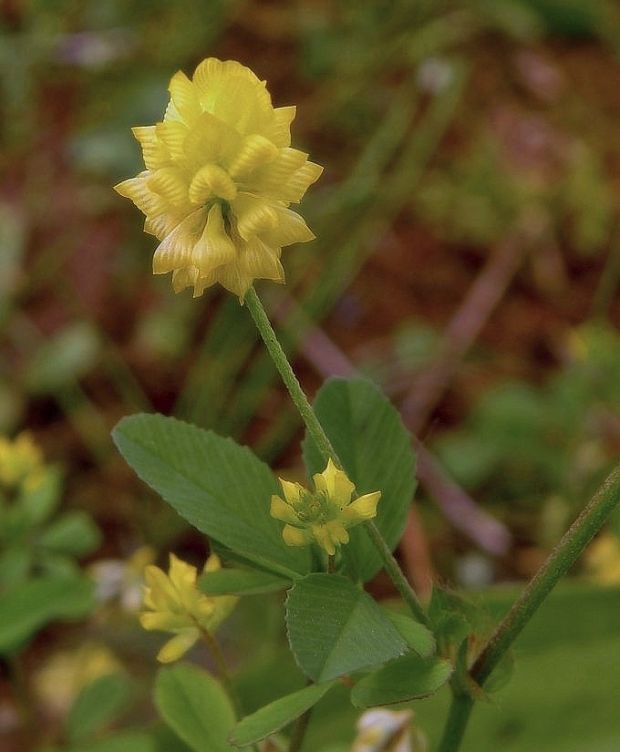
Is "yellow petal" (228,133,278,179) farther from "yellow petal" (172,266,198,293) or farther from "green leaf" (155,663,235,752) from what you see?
"green leaf" (155,663,235,752)

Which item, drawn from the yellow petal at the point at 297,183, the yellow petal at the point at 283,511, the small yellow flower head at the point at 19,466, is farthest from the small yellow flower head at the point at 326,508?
the small yellow flower head at the point at 19,466

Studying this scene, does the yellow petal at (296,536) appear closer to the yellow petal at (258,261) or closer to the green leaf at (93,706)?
the yellow petal at (258,261)

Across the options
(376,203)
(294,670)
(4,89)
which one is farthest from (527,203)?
(294,670)

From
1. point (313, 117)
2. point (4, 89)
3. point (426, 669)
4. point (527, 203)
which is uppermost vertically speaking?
point (4, 89)

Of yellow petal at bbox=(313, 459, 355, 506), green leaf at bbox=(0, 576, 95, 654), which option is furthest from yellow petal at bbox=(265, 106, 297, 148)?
green leaf at bbox=(0, 576, 95, 654)

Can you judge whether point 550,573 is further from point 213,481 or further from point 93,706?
point 93,706

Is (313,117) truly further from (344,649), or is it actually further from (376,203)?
(344,649)

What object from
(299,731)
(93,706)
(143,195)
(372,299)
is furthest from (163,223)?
(372,299)
